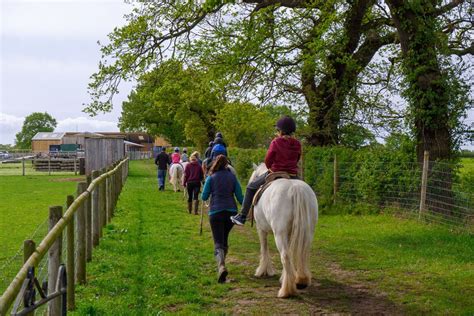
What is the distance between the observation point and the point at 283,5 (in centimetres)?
1639

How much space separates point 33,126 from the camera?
477 ft

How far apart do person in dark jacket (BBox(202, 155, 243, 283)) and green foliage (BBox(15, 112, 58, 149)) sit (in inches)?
5681

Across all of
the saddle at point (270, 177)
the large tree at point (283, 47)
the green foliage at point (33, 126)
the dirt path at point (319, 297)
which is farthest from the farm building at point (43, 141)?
the saddle at point (270, 177)

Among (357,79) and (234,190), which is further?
(357,79)

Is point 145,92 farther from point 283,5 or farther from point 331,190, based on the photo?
point 331,190

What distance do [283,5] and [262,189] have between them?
9890mm

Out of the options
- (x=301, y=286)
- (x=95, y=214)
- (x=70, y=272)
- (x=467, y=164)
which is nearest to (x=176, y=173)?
(x=467, y=164)

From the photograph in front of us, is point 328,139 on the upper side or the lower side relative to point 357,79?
lower

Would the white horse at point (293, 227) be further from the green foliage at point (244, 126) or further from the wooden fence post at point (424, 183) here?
the green foliage at point (244, 126)

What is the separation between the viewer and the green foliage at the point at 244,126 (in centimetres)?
2047

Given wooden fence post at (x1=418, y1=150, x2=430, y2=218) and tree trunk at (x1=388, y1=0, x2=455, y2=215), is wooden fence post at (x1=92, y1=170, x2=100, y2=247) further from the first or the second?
tree trunk at (x1=388, y1=0, x2=455, y2=215)

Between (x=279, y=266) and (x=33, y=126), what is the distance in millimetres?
147019

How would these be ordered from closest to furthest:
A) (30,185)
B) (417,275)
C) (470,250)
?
(417,275) < (470,250) < (30,185)

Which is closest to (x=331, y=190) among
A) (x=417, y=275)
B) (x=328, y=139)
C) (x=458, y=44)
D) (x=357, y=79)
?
(x=328, y=139)
